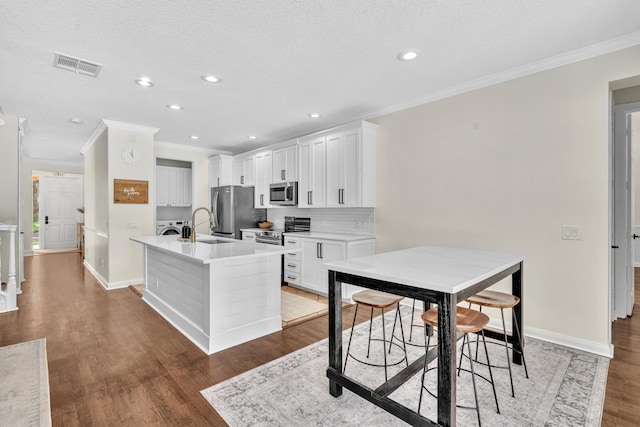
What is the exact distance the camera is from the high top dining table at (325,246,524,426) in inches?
61.2

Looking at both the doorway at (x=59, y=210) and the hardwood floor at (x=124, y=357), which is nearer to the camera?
the hardwood floor at (x=124, y=357)

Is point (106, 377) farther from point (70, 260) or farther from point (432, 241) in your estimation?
point (70, 260)

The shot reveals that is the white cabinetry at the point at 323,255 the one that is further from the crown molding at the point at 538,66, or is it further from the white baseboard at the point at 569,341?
the crown molding at the point at 538,66

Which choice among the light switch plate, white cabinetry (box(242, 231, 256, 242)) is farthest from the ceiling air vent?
the light switch plate

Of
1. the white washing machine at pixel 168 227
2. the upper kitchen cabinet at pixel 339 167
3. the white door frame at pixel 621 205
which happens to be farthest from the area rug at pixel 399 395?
the white washing machine at pixel 168 227

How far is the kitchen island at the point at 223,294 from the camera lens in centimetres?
277

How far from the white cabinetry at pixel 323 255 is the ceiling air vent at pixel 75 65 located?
3161mm

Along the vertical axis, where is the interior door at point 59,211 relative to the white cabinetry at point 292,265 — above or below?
above

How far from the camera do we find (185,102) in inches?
155

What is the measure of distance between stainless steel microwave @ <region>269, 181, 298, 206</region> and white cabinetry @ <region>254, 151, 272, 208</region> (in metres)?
0.18

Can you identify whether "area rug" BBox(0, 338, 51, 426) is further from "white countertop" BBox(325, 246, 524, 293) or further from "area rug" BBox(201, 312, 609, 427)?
"white countertop" BBox(325, 246, 524, 293)

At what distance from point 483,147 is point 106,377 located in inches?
158

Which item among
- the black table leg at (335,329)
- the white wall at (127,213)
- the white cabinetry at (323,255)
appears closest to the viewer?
the black table leg at (335,329)

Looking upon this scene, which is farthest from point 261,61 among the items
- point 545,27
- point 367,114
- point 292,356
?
point 292,356
